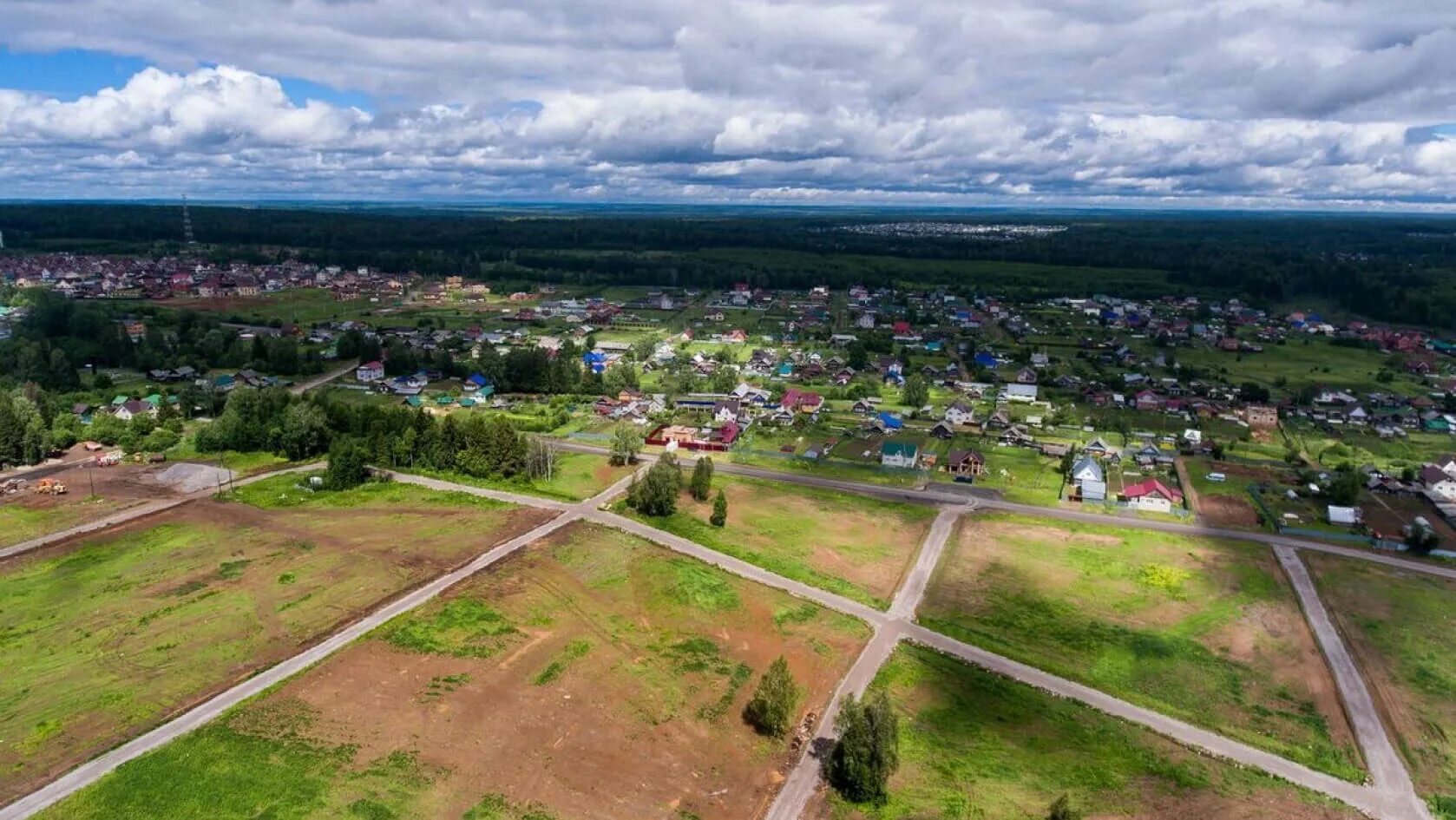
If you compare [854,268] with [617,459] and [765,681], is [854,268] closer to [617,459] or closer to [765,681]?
[617,459]

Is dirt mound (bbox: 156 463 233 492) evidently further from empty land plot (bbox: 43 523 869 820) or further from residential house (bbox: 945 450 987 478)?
residential house (bbox: 945 450 987 478)

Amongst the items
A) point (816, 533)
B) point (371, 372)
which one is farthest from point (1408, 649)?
point (371, 372)

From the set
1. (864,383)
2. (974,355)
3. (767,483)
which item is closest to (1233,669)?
(767,483)

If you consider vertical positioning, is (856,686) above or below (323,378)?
above

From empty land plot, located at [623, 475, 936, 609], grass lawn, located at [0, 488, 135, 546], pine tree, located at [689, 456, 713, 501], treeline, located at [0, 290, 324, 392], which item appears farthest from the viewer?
treeline, located at [0, 290, 324, 392]

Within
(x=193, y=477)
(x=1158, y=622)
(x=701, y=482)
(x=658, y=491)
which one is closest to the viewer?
(x=1158, y=622)

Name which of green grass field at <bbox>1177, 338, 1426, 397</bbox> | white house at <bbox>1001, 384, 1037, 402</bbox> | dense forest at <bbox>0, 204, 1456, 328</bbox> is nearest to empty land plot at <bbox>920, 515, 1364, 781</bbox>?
white house at <bbox>1001, 384, 1037, 402</bbox>

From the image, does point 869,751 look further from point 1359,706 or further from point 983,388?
point 983,388
